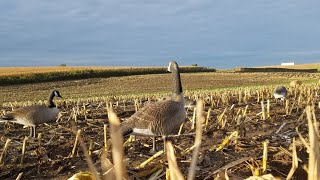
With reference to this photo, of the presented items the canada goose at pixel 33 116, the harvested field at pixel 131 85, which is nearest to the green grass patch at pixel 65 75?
the harvested field at pixel 131 85

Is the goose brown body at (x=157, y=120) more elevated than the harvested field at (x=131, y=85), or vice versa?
the goose brown body at (x=157, y=120)

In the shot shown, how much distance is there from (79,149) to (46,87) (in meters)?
50.6

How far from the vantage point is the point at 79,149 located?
8.72 metres

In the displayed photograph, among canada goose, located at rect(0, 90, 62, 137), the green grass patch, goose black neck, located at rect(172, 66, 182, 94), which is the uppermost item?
goose black neck, located at rect(172, 66, 182, 94)

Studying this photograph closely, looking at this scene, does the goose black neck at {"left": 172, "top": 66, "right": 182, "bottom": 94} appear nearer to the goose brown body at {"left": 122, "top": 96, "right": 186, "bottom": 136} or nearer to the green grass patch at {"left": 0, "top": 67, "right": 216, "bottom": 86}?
the goose brown body at {"left": 122, "top": 96, "right": 186, "bottom": 136}

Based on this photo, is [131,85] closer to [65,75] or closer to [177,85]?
[65,75]

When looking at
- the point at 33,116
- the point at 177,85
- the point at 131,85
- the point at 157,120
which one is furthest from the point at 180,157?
the point at 131,85

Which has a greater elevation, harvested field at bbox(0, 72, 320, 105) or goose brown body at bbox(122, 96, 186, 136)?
goose brown body at bbox(122, 96, 186, 136)

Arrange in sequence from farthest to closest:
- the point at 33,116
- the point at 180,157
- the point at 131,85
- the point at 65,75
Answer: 1. the point at 65,75
2. the point at 131,85
3. the point at 33,116
4. the point at 180,157

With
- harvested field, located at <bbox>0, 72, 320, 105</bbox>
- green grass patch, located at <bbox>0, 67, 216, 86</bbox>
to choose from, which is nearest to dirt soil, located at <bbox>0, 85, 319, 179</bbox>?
harvested field, located at <bbox>0, 72, 320, 105</bbox>

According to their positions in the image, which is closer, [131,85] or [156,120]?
[156,120]

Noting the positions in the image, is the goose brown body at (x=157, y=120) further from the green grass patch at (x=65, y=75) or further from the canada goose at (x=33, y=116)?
the green grass patch at (x=65, y=75)

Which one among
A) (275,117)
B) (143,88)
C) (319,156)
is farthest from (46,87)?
(319,156)

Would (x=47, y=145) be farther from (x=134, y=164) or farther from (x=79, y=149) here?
(x=134, y=164)
